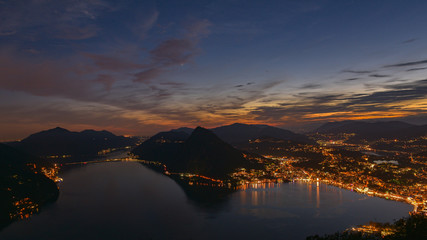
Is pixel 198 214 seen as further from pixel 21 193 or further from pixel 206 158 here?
pixel 206 158

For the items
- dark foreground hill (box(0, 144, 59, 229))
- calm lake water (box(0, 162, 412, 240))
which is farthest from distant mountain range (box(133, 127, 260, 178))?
dark foreground hill (box(0, 144, 59, 229))

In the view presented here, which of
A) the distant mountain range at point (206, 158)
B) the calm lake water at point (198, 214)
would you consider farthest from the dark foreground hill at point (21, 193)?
the distant mountain range at point (206, 158)

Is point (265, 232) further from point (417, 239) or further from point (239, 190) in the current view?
point (239, 190)

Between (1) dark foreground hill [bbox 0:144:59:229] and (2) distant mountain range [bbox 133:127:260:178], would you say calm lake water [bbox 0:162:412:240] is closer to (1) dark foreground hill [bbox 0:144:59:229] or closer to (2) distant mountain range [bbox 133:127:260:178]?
(1) dark foreground hill [bbox 0:144:59:229]

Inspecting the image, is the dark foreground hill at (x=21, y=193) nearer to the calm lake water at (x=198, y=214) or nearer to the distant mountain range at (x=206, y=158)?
the calm lake water at (x=198, y=214)

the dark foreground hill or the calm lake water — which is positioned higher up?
the dark foreground hill

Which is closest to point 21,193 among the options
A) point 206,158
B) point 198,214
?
point 198,214
